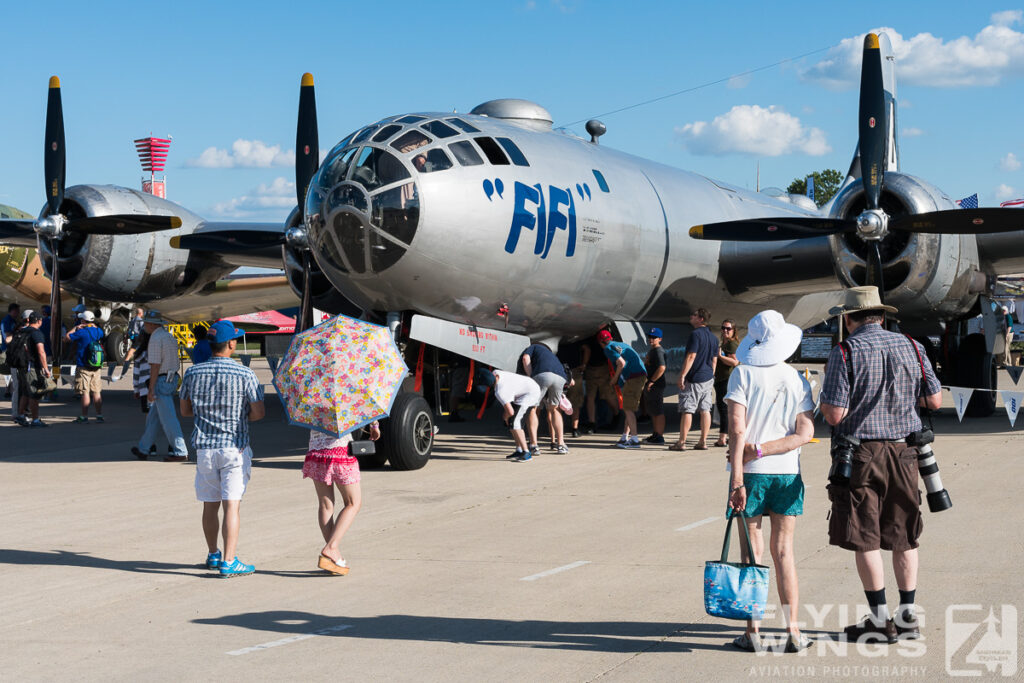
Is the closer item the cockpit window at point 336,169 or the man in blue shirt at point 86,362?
the cockpit window at point 336,169

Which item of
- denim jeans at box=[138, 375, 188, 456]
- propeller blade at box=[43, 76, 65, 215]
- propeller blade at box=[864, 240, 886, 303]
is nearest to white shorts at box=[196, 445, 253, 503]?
denim jeans at box=[138, 375, 188, 456]

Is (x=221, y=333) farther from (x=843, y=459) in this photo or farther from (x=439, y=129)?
(x=439, y=129)

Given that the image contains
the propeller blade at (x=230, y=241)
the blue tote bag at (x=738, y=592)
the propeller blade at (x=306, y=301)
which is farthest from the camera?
the propeller blade at (x=230, y=241)

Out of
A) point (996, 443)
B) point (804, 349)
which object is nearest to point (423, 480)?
point (996, 443)

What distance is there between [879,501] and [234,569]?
400 cm

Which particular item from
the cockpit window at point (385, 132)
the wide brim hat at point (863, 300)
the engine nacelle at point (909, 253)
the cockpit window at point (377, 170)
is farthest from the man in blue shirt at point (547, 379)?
the wide brim hat at point (863, 300)

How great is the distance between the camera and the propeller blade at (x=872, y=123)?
13898 mm

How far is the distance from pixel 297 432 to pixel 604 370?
469 centimetres

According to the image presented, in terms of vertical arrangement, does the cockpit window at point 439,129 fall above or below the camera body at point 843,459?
above

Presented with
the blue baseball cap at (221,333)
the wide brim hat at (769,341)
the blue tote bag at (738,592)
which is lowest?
the blue tote bag at (738,592)

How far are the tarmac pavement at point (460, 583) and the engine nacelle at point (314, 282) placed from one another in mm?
3747

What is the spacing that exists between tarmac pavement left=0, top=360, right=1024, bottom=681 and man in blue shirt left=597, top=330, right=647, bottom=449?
1954 mm

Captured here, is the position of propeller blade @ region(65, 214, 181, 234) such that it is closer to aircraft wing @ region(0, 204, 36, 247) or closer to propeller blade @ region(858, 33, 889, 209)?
aircraft wing @ region(0, 204, 36, 247)

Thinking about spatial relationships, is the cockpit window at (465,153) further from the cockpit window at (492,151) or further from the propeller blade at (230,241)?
the propeller blade at (230,241)
